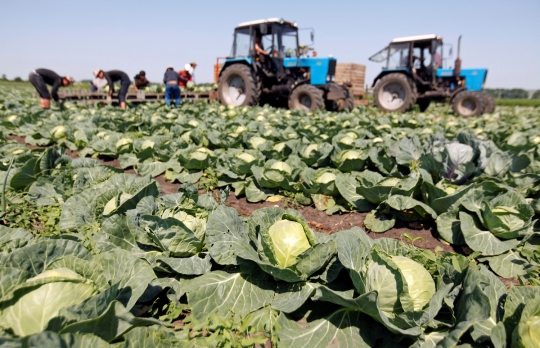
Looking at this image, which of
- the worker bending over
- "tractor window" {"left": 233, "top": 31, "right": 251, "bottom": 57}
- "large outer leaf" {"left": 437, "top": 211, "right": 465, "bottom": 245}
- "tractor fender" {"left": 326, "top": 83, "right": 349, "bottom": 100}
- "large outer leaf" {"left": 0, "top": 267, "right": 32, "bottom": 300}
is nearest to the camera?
"large outer leaf" {"left": 0, "top": 267, "right": 32, "bottom": 300}

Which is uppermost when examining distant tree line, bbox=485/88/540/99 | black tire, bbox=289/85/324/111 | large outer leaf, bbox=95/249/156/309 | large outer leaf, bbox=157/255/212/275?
black tire, bbox=289/85/324/111

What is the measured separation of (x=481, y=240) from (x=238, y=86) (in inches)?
570

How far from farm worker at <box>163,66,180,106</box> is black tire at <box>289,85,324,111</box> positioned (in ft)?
16.3

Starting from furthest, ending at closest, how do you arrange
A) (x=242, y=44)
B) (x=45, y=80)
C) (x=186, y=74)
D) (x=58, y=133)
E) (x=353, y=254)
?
(x=186, y=74)
(x=242, y=44)
(x=45, y=80)
(x=58, y=133)
(x=353, y=254)

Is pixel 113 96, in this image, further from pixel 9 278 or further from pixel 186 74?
pixel 9 278

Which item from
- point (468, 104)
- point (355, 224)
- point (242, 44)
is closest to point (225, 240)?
point (355, 224)

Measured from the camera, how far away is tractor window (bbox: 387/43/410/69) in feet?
51.4

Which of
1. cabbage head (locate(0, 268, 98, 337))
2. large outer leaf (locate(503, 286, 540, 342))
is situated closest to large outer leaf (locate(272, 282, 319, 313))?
large outer leaf (locate(503, 286, 540, 342))

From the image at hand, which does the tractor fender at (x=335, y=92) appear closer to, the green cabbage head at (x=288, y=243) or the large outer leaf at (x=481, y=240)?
the large outer leaf at (x=481, y=240)

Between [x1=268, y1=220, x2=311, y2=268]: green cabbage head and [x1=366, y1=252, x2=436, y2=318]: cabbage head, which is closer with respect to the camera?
[x1=366, y1=252, x2=436, y2=318]: cabbage head

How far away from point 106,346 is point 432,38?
1696cm

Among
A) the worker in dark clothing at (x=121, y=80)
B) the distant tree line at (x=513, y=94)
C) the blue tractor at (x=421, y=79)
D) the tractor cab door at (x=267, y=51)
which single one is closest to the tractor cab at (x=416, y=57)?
the blue tractor at (x=421, y=79)

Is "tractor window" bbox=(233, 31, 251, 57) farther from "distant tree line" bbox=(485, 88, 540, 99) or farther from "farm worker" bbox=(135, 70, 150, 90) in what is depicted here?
"distant tree line" bbox=(485, 88, 540, 99)

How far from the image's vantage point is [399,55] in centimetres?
1587
